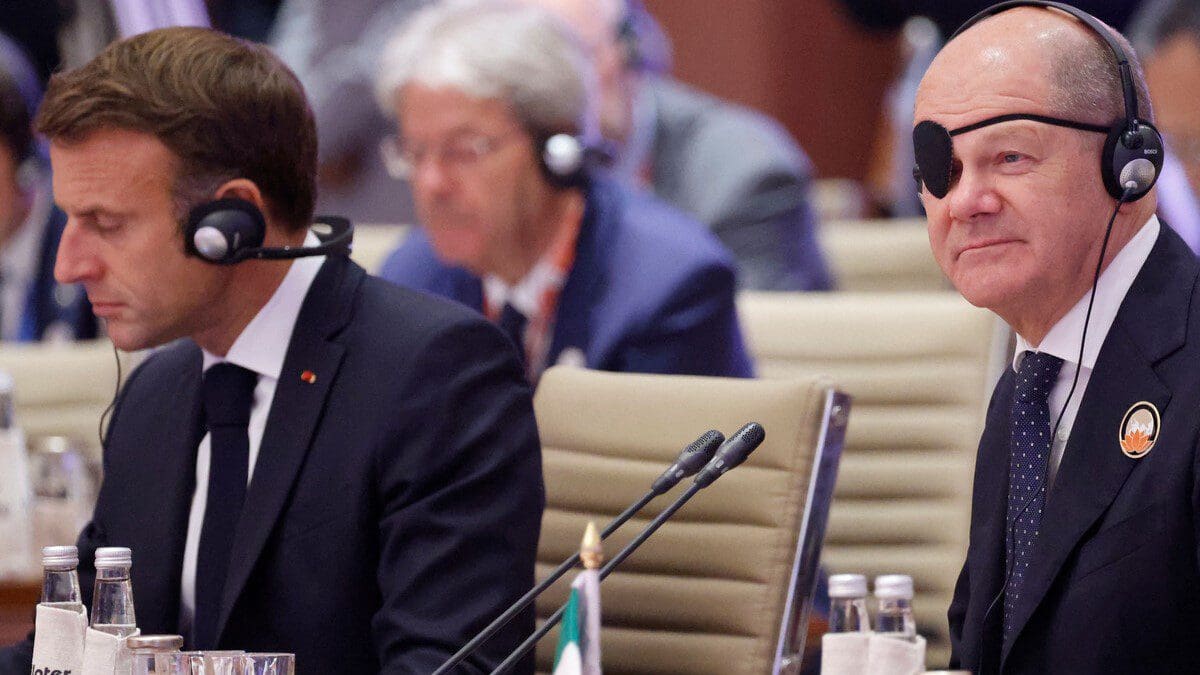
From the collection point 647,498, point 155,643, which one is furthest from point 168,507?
point 647,498

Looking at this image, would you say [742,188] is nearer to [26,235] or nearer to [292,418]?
[26,235]

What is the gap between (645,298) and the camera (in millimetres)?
3316

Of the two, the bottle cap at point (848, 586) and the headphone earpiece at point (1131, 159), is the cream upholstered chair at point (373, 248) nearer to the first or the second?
the bottle cap at point (848, 586)

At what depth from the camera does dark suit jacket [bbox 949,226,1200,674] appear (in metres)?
1.47

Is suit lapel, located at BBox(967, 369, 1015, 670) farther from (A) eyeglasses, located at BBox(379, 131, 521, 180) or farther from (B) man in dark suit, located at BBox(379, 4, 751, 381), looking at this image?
(A) eyeglasses, located at BBox(379, 131, 521, 180)

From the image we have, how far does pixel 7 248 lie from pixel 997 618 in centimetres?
380

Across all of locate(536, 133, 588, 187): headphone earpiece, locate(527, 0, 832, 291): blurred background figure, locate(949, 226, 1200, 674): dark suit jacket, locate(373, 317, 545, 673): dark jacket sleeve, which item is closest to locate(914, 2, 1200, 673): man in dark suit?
locate(949, 226, 1200, 674): dark suit jacket

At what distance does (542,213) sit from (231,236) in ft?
5.00

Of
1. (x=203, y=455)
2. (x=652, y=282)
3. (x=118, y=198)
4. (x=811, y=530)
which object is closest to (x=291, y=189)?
(x=118, y=198)

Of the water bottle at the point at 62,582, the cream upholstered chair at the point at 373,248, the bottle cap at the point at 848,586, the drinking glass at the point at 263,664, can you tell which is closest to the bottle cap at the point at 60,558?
the water bottle at the point at 62,582

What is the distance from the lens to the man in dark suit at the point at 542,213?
3.31m

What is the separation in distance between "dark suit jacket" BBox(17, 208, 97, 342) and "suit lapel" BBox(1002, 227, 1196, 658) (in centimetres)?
349

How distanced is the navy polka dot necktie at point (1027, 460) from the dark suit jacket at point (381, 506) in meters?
0.53

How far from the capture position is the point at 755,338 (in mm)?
3510
